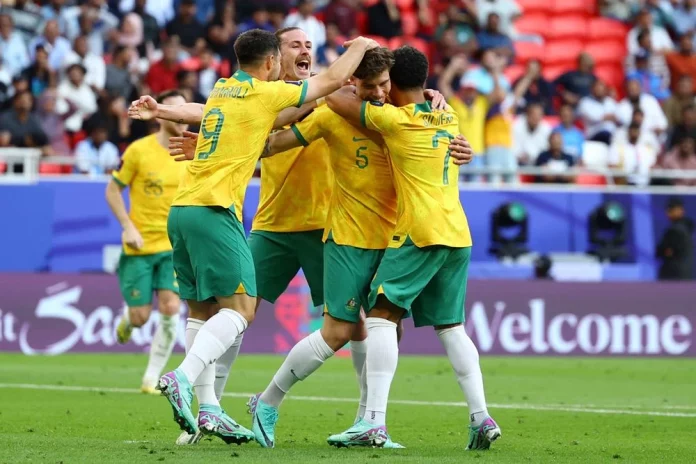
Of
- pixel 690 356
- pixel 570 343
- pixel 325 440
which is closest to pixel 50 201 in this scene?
pixel 570 343

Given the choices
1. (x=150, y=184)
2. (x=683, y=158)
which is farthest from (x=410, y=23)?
(x=150, y=184)

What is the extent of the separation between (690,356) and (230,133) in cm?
1169

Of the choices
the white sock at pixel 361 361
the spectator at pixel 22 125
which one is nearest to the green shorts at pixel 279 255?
the white sock at pixel 361 361

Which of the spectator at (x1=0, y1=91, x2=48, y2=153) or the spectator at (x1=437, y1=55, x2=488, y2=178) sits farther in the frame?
the spectator at (x1=437, y1=55, x2=488, y2=178)

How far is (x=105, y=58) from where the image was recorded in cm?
2011

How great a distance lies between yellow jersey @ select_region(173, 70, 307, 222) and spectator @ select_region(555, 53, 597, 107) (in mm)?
15082

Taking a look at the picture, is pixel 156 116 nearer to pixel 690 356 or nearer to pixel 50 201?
pixel 50 201

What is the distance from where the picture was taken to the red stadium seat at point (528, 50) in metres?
24.3

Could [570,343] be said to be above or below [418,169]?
below

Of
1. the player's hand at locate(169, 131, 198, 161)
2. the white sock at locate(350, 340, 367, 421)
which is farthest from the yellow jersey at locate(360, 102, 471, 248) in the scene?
the player's hand at locate(169, 131, 198, 161)

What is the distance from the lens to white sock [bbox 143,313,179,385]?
12227 mm

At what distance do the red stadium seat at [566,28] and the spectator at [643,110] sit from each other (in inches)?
103

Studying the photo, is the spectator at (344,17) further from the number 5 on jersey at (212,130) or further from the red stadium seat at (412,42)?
the number 5 on jersey at (212,130)

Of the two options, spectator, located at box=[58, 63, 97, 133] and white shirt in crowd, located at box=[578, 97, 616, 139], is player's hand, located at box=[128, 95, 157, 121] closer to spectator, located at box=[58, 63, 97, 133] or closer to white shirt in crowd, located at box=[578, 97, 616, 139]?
spectator, located at box=[58, 63, 97, 133]
